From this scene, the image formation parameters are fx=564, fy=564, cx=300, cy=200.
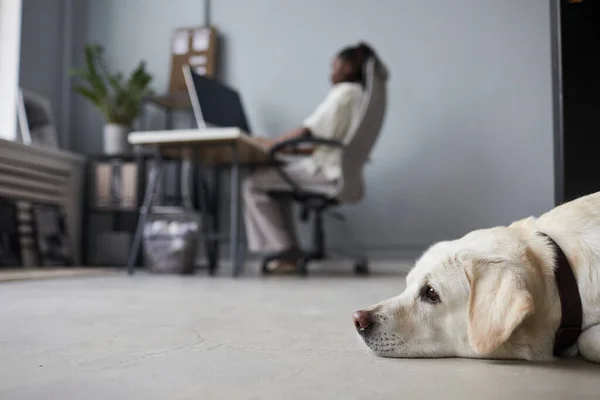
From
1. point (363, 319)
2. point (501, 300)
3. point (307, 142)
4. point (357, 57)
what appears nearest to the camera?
point (501, 300)

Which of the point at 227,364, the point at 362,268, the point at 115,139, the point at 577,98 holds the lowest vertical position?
the point at 362,268

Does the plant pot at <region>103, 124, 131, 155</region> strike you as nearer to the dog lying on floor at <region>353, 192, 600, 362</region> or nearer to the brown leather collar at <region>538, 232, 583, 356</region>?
the dog lying on floor at <region>353, 192, 600, 362</region>

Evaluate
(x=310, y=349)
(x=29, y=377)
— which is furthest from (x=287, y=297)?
(x=29, y=377)

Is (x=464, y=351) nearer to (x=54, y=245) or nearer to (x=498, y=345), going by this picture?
(x=498, y=345)

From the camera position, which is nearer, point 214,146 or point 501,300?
point 501,300

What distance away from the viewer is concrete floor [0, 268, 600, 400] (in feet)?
2.22

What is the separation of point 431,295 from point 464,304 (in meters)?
0.06

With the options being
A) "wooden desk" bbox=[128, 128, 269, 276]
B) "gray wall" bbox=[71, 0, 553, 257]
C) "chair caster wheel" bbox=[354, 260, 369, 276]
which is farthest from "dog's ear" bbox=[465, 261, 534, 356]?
"gray wall" bbox=[71, 0, 553, 257]

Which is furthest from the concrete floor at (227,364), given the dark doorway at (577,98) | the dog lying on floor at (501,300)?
the dark doorway at (577,98)

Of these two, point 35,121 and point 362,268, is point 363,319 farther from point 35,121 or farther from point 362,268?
point 35,121

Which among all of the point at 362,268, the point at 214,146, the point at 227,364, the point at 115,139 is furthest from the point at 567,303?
the point at 115,139

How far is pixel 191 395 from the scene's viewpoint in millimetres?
657

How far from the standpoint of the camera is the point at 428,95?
424cm

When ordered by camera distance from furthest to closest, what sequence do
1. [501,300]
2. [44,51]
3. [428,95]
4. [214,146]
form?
[44,51] < [428,95] < [214,146] < [501,300]
